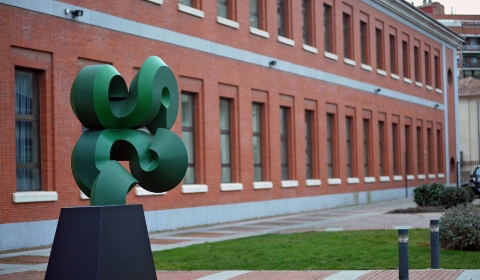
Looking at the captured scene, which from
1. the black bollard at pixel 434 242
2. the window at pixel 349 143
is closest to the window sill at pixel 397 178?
the window at pixel 349 143

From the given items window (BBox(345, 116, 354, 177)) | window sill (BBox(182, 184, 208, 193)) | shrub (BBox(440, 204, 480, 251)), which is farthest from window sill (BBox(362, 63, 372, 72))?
shrub (BBox(440, 204, 480, 251))

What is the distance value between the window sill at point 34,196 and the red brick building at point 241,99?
35 millimetres

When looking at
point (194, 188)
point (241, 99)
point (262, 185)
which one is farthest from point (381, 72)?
point (194, 188)

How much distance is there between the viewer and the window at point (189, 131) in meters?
26.1

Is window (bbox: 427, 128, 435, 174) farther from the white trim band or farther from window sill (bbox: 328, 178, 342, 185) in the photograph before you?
window sill (bbox: 328, 178, 342, 185)

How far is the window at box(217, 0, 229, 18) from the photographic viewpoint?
92.4 feet

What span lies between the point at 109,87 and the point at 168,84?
33.8 inches

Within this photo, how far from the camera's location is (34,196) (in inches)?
762

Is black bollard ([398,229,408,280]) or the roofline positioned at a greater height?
the roofline

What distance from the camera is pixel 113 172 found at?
10656 millimetres

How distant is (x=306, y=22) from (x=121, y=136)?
83.2 ft

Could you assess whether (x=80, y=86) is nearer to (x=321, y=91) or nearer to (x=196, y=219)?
(x=196, y=219)

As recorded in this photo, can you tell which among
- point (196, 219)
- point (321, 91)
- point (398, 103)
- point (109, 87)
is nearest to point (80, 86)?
point (109, 87)

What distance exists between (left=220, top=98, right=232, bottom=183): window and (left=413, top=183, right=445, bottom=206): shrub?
7771 mm
